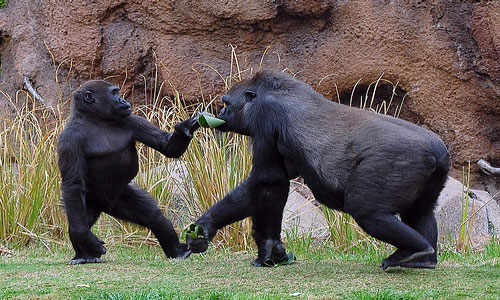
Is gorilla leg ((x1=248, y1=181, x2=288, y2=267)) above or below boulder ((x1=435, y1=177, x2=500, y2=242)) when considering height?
above

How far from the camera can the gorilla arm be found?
5.72m

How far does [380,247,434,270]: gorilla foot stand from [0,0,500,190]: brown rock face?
393 cm

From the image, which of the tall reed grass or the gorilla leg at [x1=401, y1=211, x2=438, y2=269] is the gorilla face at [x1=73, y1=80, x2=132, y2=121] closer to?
the tall reed grass

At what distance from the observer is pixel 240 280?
4367 millimetres

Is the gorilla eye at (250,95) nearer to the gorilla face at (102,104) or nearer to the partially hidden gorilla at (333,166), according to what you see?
the partially hidden gorilla at (333,166)

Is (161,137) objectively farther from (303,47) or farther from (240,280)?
(303,47)

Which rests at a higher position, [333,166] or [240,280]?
[333,166]

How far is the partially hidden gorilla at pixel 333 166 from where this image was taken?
14.7 feet

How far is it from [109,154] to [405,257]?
2312 mm

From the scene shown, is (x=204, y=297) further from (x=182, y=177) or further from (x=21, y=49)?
(x=21, y=49)

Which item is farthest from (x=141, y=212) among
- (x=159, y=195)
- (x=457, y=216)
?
(x=457, y=216)

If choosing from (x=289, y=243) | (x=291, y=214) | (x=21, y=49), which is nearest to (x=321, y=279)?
(x=289, y=243)

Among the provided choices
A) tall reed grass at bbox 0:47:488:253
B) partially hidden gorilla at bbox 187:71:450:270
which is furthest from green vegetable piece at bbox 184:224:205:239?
tall reed grass at bbox 0:47:488:253

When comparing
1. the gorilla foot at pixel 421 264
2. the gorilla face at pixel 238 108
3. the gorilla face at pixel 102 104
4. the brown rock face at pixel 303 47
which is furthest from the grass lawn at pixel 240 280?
the brown rock face at pixel 303 47
